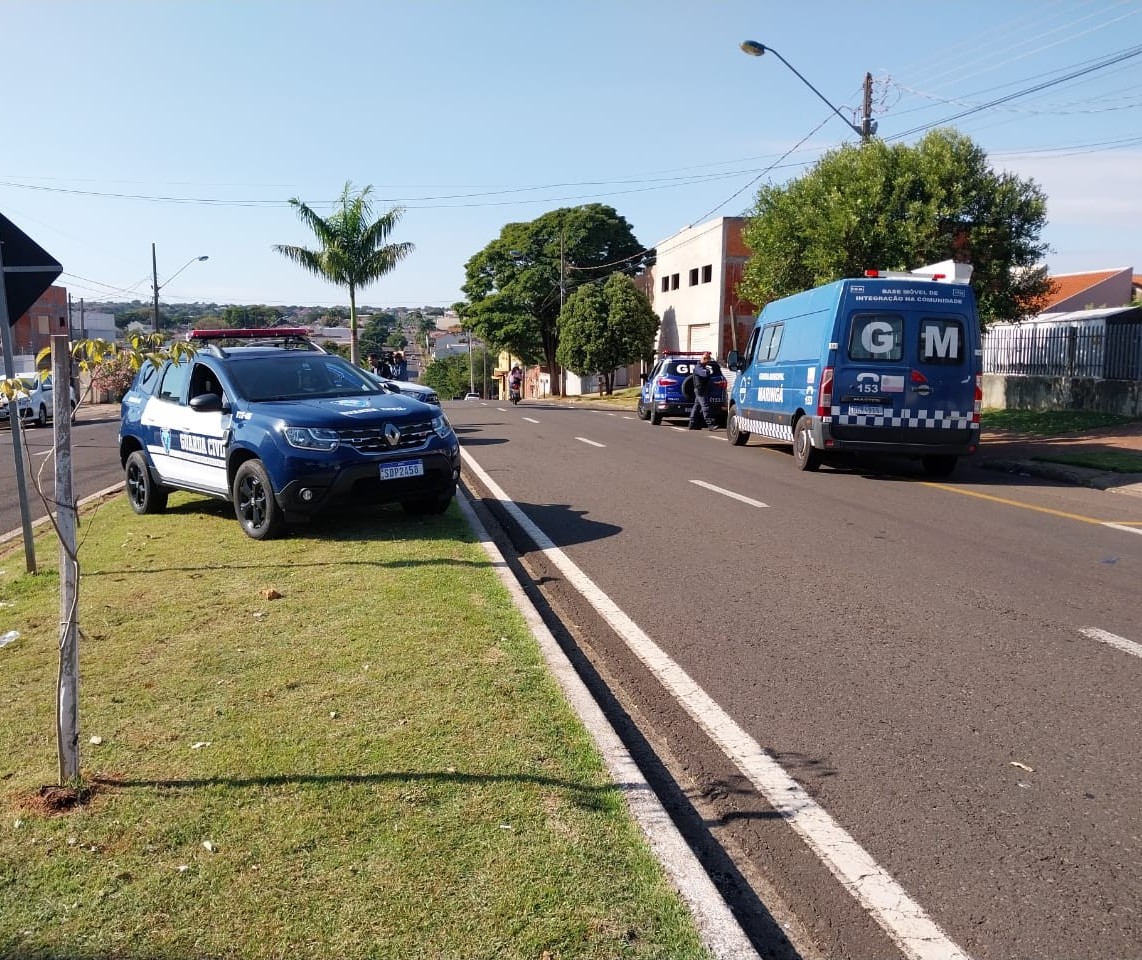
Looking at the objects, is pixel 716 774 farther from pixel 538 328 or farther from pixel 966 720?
pixel 538 328

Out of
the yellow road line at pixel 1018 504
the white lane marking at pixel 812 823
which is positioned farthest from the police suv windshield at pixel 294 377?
the yellow road line at pixel 1018 504

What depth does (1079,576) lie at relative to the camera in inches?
294

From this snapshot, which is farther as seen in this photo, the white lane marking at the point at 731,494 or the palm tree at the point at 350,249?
the palm tree at the point at 350,249

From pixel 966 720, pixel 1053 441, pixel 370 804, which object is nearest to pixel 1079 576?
pixel 966 720

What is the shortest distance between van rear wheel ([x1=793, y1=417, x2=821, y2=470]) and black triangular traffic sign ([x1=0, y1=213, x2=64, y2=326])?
10003 millimetres

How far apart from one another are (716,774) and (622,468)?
10437mm

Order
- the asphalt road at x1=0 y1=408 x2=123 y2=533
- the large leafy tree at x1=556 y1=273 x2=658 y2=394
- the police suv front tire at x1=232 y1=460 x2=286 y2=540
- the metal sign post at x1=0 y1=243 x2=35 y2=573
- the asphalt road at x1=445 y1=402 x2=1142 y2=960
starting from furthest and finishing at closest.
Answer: the large leafy tree at x1=556 y1=273 x2=658 y2=394 < the asphalt road at x1=0 y1=408 x2=123 y2=533 < the police suv front tire at x1=232 y1=460 x2=286 y2=540 < the metal sign post at x1=0 y1=243 x2=35 y2=573 < the asphalt road at x1=445 y1=402 x2=1142 y2=960

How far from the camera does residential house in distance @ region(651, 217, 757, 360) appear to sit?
41.8 metres

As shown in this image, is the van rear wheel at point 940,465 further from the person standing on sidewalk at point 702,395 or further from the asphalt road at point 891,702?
the person standing on sidewalk at point 702,395

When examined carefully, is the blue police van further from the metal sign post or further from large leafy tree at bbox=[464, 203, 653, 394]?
large leafy tree at bbox=[464, 203, 653, 394]

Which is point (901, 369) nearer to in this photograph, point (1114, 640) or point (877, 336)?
point (877, 336)

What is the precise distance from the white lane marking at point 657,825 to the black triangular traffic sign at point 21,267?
14.2 feet

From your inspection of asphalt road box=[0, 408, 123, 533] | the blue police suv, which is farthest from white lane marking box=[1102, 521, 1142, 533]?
asphalt road box=[0, 408, 123, 533]

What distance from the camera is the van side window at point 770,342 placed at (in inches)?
635
